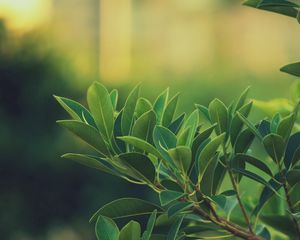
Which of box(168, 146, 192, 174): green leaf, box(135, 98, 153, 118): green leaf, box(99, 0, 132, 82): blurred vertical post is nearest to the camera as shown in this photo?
box(168, 146, 192, 174): green leaf

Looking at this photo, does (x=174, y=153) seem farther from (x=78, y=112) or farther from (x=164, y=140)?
(x=78, y=112)

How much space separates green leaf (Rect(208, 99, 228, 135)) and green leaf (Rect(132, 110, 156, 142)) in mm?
85

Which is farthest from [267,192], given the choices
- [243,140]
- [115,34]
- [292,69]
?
[115,34]

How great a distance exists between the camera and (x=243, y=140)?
47.6 inches

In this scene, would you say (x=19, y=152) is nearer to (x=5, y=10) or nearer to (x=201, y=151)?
(x=5, y=10)

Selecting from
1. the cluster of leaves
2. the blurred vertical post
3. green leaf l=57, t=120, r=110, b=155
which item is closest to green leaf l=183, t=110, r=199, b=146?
the cluster of leaves

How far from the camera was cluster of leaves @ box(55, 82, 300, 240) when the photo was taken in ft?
3.66

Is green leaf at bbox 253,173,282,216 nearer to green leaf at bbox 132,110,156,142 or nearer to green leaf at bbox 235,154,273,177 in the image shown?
green leaf at bbox 235,154,273,177

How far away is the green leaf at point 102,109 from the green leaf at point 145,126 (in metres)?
0.05

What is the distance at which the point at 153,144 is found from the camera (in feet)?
3.83

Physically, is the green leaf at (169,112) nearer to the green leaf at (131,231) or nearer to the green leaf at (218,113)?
the green leaf at (218,113)

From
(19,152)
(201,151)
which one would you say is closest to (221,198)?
(201,151)

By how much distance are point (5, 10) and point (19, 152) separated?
940 mm

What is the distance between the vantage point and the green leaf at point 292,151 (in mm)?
1174
